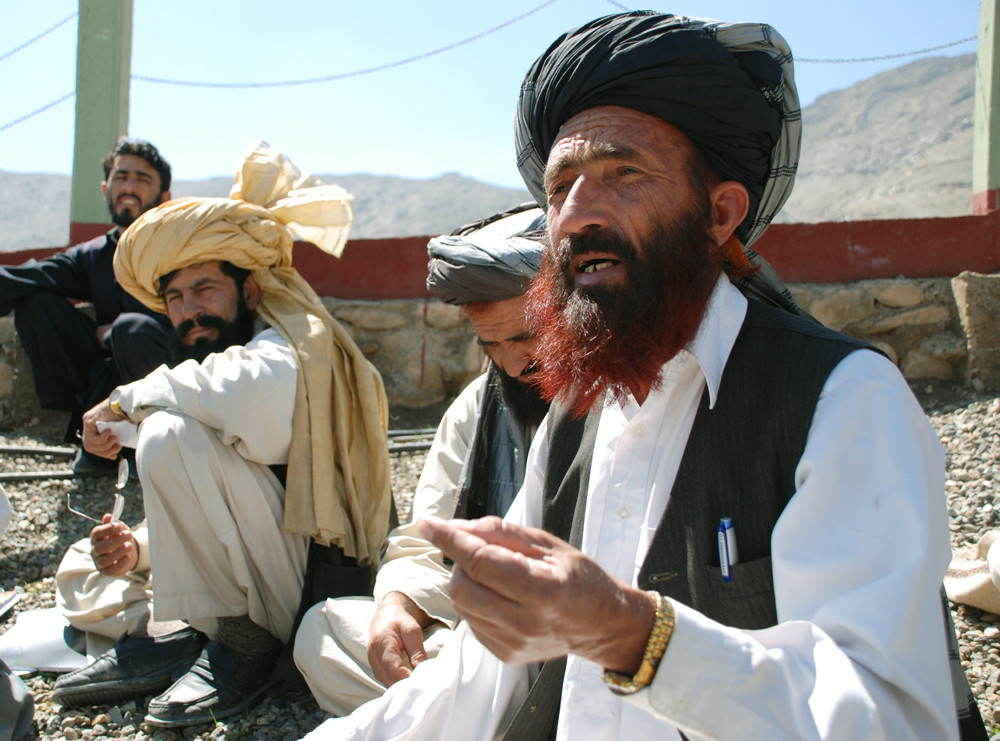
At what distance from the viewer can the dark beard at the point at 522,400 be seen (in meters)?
2.59

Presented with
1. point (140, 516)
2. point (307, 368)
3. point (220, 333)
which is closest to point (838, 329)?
point (307, 368)

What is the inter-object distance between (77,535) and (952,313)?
522cm

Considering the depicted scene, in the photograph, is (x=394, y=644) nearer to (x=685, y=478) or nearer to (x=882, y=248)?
(x=685, y=478)

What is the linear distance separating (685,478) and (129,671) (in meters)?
2.21

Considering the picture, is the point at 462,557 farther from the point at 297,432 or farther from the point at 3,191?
the point at 3,191

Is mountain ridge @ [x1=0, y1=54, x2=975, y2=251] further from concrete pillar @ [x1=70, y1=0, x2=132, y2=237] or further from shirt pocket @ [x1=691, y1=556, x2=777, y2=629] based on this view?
shirt pocket @ [x1=691, y1=556, x2=777, y2=629]

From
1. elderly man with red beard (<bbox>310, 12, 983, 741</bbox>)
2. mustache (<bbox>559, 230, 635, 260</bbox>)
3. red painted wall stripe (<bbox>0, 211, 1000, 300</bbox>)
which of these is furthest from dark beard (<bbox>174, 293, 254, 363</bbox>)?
red painted wall stripe (<bbox>0, 211, 1000, 300</bbox>)

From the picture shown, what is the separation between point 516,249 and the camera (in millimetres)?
2664

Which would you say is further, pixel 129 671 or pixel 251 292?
pixel 251 292

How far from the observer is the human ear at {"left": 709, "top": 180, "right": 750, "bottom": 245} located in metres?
1.67

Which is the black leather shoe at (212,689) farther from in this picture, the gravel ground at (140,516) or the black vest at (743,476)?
the black vest at (743,476)

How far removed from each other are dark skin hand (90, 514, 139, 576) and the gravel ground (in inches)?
16.7

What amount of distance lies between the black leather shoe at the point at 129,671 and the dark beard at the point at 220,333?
3.61 ft

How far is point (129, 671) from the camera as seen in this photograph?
8.82 ft
